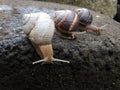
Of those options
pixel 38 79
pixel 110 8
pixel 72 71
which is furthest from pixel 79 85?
pixel 110 8

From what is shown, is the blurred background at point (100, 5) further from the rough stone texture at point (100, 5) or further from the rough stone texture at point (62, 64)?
the rough stone texture at point (62, 64)

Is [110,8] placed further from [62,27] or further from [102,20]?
[62,27]

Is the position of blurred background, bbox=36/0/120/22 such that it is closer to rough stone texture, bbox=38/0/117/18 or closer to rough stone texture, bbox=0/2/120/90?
rough stone texture, bbox=38/0/117/18

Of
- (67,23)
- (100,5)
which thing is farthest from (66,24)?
(100,5)

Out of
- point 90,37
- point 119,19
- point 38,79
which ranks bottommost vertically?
point 119,19

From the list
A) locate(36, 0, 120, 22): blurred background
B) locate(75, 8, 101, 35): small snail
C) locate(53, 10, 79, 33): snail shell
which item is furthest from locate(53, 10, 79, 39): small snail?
locate(36, 0, 120, 22): blurred background

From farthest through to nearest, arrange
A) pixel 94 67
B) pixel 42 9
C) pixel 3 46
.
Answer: pixel 42 9 < pixel 94 67 < pixel 3 46
